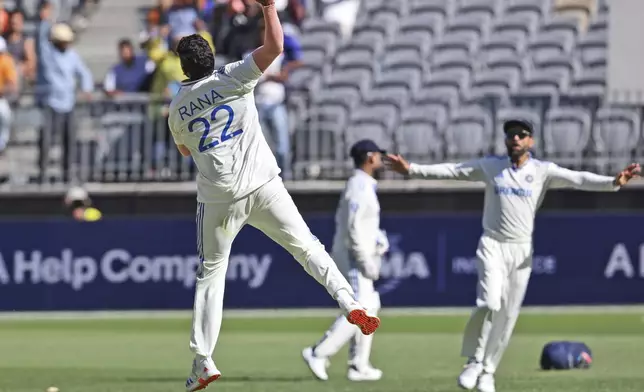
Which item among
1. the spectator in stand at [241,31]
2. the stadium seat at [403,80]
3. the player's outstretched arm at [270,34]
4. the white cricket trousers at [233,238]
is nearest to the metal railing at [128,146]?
the spectator in stand at [241,31]

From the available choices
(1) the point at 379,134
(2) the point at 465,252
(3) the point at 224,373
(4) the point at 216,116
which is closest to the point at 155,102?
(1) the point at 379,134

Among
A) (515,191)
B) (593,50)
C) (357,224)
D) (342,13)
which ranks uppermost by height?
(342,13)

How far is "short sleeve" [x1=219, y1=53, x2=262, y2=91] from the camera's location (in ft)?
31.1

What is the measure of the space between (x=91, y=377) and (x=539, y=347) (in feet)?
16.8

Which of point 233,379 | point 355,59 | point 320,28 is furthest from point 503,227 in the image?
point 320,28

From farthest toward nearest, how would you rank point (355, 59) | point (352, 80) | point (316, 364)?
point (355, 59)
point (352, 80)
point (316, 364)

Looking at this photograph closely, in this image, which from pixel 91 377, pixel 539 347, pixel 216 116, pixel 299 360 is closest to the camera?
pixel 216 116

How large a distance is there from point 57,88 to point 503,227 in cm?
1203

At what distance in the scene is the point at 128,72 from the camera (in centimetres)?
2309

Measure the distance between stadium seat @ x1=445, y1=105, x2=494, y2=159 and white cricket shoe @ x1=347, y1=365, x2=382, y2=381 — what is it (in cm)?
876

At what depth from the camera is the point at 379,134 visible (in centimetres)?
2234

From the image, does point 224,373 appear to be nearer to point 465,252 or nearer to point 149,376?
point 149,376

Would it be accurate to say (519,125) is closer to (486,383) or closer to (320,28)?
(486,383)

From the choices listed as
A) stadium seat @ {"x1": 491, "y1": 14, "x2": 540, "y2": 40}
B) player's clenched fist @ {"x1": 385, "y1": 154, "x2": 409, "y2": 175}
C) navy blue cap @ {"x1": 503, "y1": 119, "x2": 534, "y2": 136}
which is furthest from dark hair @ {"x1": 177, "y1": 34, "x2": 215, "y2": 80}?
stadium seat @ {"x1": 491, "y1": 14, "x2": 540, "y2": 40}
